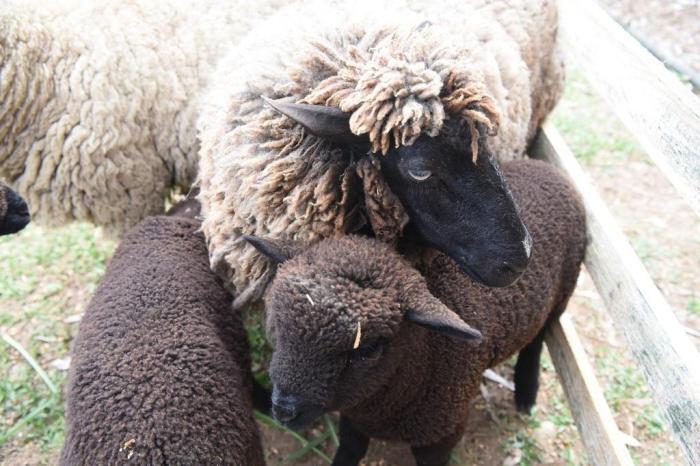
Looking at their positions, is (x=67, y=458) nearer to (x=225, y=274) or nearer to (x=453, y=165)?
(x=225, y=274)

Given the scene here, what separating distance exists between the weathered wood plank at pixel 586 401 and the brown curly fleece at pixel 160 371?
168cm

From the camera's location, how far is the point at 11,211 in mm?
3102

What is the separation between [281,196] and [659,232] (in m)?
3.78

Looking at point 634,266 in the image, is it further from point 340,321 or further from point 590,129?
point 590,129

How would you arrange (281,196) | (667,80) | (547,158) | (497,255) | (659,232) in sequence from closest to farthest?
(497,255)
(281,196)
(667,80)
(547,158)
(659,232)

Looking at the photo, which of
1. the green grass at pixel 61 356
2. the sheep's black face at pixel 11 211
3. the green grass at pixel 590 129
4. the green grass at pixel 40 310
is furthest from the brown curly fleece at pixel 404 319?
the green grass at pixel 590 129

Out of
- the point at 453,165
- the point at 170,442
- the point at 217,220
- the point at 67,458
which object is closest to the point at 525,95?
the point at 453,165

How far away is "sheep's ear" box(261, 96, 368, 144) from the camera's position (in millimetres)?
2361

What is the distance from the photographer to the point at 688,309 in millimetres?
4465

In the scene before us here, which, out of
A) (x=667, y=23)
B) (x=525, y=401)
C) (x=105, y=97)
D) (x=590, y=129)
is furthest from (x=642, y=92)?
(x=667, y=23)

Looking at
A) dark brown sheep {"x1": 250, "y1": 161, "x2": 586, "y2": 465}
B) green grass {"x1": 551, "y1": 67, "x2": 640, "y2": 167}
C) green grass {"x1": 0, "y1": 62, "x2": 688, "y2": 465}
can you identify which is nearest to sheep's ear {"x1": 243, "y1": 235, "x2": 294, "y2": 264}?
dark brown sheep {"x1": 250, "y1": 161, "x2": 586, "y2": 465}

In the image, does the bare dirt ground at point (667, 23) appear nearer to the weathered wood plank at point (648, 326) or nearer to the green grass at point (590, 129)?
the green grass at point (590, 129)

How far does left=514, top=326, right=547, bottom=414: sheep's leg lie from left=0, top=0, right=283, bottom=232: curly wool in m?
2.27

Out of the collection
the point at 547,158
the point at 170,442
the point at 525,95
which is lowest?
the point at 170,442
